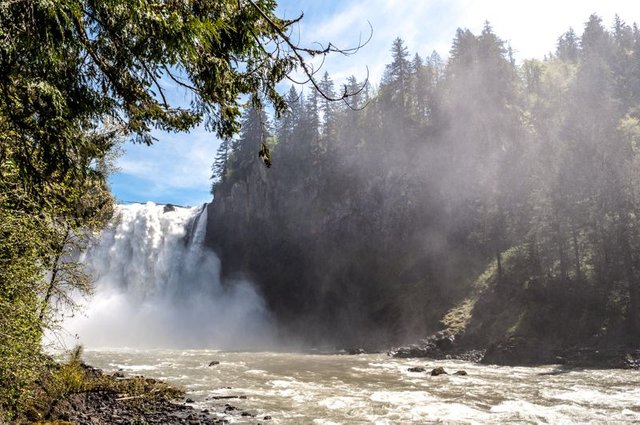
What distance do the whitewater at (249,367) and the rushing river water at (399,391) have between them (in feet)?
0.15

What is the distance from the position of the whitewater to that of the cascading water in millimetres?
119

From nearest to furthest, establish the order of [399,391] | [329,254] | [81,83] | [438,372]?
[81,83], [399,391], [438,372], [329,254]

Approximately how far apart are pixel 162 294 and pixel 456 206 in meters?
35.3

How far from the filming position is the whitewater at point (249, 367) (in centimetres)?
1383

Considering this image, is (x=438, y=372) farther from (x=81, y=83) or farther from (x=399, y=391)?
(x=81, y=83)

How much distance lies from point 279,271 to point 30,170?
4626 cm

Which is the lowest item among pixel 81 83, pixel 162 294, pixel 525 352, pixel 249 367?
pixel 249 367

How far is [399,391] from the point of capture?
1723 cm

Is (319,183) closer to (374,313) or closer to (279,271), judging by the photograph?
(279,271)

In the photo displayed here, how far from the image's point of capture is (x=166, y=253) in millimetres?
48281

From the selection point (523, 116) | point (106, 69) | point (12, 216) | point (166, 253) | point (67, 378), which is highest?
point (523, 116)

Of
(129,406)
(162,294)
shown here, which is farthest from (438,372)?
(162,294)

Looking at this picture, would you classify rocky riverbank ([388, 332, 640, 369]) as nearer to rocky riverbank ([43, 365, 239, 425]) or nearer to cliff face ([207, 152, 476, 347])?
cliff face ([207, 152, 476, 347])

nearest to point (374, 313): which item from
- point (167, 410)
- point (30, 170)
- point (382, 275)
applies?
point (382, 275)
